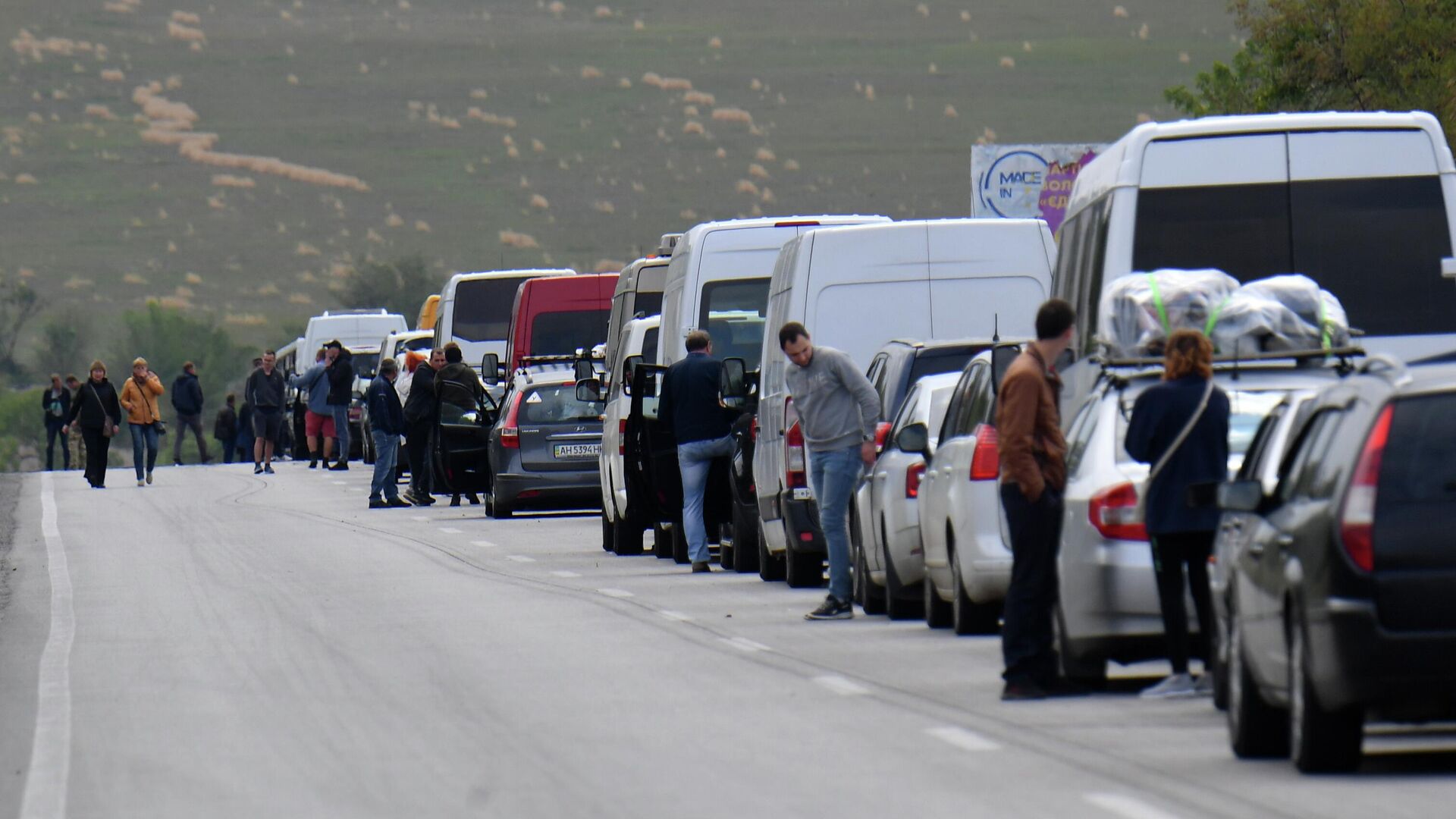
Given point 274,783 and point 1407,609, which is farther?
point 274,783

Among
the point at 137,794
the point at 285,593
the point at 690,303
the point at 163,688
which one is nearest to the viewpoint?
the point at 137,794

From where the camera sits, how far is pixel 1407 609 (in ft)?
27.1

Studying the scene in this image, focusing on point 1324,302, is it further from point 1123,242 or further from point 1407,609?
point 1407,609

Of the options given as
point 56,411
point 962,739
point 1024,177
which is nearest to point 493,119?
point 56,411

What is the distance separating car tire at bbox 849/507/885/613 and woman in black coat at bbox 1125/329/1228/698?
5439mm

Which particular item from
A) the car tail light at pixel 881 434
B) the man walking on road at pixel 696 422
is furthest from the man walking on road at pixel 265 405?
the car tail light at pixel 881 434

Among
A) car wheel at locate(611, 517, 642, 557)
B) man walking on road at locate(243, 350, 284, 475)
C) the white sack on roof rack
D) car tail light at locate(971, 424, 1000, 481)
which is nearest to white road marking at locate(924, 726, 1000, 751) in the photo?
the white sack on roof rack

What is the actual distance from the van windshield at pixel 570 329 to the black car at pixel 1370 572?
24884 millimetres

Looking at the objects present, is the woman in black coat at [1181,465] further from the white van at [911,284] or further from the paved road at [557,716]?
the white van at [911,284]

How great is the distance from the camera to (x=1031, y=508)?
37.4ft

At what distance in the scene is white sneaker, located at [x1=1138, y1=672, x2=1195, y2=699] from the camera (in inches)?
440

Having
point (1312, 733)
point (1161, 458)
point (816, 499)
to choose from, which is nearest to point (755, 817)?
point (1312, 733)

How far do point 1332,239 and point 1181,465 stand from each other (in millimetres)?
4406

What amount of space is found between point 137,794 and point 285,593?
31.0 ft
